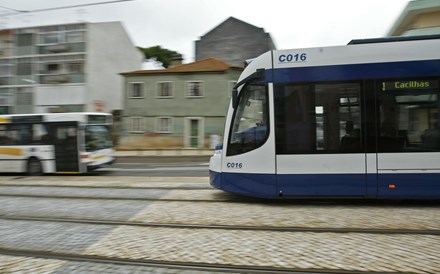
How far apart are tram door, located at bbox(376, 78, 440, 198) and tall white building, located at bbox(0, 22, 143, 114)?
28.8 meters

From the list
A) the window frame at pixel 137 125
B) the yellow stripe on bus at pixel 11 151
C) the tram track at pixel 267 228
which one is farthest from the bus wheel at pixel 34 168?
the window frame at pixel 137 125

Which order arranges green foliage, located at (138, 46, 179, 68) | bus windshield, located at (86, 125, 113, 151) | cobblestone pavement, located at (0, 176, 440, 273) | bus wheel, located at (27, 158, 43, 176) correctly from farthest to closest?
green foliage, located at (138, 46, 179, 68) → bus wheel, located at (27, 158, 43, 176) → bus windshield, located at (86, 125, 113, 151) → cobblestone pavement, located at (0, 176, 440, 273)

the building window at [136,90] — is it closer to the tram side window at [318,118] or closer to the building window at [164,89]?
the building window at [164,89]

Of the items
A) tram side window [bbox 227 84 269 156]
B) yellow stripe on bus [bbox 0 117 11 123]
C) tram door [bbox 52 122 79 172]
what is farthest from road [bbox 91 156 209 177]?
tram side window [bbox 227 84 269 156]

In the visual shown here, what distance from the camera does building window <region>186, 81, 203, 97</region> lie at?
30.0 meters

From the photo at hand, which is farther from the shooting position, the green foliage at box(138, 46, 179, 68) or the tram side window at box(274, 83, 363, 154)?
the green foliage at box(138, 46, 179, 68)

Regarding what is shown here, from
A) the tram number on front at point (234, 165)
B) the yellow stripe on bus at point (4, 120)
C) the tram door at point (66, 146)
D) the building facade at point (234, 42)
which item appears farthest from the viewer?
the building facade at point (234, 42)

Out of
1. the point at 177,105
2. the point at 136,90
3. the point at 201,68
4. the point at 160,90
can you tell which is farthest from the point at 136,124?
the point at 201,68

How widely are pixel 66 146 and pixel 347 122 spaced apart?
1178 centimetres

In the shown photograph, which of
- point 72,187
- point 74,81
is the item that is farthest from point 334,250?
point 74,81

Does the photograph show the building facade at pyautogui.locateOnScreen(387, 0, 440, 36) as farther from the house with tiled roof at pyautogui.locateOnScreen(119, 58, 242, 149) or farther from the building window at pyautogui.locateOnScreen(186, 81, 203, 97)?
the building window at pyautogui.locateOnScreen(186, 81, 203, 97)

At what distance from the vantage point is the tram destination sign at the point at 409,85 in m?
6.26

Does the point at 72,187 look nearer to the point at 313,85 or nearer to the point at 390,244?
the point at 313,85

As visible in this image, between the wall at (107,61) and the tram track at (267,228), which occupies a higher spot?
the wall at (107,61)
